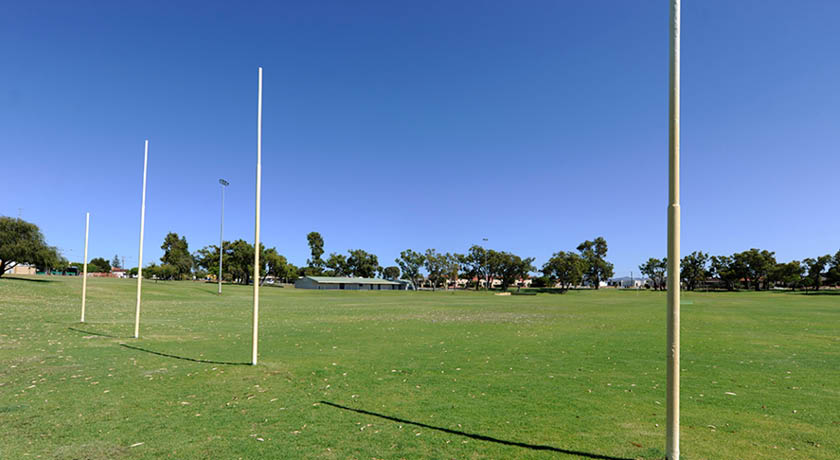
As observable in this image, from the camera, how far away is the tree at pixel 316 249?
144625mm

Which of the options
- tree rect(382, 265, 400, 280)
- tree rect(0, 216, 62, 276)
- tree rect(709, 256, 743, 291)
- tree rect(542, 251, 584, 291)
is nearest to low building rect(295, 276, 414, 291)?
tree rect(382, 265, 400, 280)

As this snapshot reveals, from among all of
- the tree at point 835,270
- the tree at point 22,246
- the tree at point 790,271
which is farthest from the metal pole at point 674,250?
the tree at point 790,271

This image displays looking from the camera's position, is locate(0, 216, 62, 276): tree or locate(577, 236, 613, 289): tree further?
locate(577, 236, 613, 289): tree

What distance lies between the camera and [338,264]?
142500 millimetres

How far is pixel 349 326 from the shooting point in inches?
862

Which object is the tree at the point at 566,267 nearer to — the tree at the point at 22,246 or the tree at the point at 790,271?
the tree at the point at 790,271

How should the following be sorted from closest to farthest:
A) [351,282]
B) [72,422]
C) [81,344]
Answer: [72,422]
[81,344]
[351,282]

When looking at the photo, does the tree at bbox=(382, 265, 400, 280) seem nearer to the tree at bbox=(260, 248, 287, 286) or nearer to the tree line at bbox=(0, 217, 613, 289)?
the tree line at bbox=(0, 217, 613, 289)

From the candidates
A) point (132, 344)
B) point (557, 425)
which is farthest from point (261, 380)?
point (132, 344)

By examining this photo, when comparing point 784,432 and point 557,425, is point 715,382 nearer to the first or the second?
point 784,432

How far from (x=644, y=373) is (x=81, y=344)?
17.2 meters

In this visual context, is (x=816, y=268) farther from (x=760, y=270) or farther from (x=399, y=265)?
(x=399, y=265)

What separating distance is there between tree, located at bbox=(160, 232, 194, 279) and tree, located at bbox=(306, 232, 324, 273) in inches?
1515

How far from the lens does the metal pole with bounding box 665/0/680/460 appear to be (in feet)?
15.9
